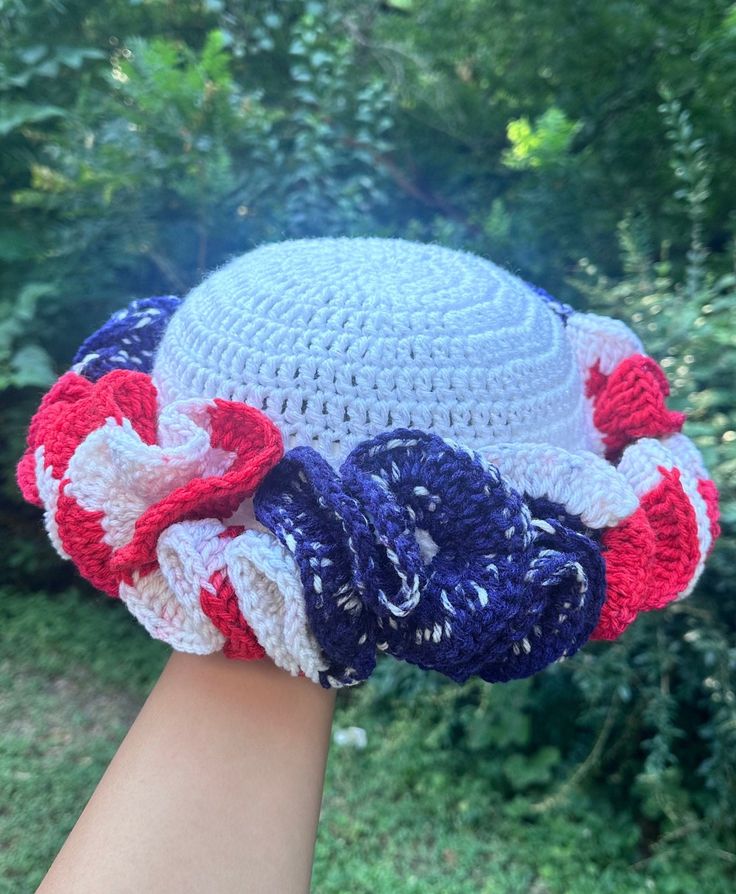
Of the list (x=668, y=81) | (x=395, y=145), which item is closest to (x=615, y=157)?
(x=668, y=81)

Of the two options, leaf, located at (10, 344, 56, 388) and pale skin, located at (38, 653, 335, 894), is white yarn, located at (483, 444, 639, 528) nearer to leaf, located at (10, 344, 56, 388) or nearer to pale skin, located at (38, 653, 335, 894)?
pale skin, located at (38, 653, 335, 894)

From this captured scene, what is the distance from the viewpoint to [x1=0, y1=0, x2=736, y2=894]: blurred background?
132 cm

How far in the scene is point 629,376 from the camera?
875 mm

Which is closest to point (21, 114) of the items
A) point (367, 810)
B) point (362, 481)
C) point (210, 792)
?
point (362, 481)

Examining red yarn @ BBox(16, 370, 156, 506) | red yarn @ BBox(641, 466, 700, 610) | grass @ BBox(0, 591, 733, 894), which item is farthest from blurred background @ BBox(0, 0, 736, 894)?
red yarn @ BBox(16, 370, 156, 506)

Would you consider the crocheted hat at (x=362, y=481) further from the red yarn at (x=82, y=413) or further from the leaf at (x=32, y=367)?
the leaf at (x=32, y=367)

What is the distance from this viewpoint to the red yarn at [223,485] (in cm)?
63

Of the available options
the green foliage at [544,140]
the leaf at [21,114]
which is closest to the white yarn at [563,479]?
the green foliage at [544,140]

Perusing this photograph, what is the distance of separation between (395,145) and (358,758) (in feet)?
4.73

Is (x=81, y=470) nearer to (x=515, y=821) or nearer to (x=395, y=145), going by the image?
(x=515, y=821)

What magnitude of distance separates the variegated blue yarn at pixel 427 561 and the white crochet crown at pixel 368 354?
6 cm

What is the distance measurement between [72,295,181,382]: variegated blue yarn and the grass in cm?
79

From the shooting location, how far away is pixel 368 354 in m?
0.70

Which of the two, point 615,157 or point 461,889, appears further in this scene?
point 615,157
